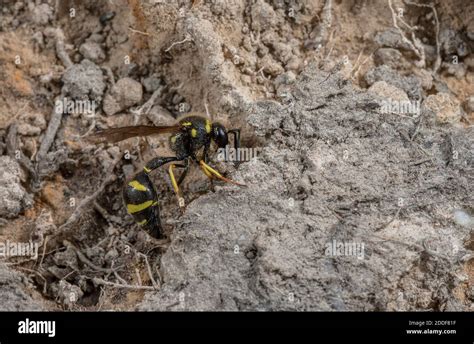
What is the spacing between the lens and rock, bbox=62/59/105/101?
417 centimetres

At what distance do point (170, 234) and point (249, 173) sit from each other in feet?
2.00

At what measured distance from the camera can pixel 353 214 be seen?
332cm

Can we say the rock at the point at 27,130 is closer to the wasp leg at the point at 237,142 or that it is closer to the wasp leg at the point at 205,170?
the wasp leg at the point at 205,170

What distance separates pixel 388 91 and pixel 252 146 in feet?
2.88

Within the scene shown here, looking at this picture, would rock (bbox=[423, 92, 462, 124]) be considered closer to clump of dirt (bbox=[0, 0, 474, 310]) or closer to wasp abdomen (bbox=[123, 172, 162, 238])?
clump of dirt (bbox=[0, 0, 474, 310])

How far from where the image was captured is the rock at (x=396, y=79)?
385 centimetres

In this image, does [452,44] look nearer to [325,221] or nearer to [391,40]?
[391,40]

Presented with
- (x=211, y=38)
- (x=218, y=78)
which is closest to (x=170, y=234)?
(x=218, y=78)

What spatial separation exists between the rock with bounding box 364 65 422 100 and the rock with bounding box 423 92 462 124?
11cm

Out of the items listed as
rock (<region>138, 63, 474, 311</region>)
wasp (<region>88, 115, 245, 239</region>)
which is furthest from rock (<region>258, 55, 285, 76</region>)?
wasp (<region>88, 115, 245, 239</region>)

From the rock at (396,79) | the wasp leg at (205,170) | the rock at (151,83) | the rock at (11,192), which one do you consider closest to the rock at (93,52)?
the rock at (151,83)

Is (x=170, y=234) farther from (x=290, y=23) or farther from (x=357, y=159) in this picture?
(x=290, y=23)
